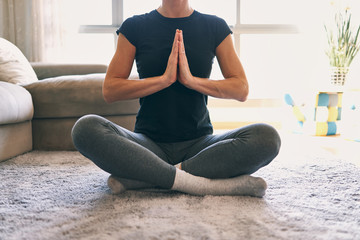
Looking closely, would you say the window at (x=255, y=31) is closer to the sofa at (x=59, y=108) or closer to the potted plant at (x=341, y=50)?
the potted plant at (x=341, y=50)

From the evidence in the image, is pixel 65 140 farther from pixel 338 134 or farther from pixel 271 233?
pixel 338 134

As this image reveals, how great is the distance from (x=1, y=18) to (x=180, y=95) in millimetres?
3010

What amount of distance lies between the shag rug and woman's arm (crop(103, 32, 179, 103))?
15.0 inches

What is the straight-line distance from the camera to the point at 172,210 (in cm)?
111

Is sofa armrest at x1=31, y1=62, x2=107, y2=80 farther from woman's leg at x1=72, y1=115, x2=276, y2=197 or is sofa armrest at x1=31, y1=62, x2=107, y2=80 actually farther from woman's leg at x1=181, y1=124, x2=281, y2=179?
woman's leg at x1=181, y1=124, x2=281, y2=179

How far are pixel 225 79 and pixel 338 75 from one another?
2554mm

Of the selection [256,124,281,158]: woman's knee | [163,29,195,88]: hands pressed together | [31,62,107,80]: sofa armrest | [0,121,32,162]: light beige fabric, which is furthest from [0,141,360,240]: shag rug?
[31,62,107,80]: sofa armrest

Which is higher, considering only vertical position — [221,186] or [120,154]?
[120,154]

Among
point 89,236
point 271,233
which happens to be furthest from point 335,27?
point 89,236

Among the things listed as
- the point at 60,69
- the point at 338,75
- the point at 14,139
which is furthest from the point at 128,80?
the point at 338,75

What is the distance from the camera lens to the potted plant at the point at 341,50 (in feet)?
11.5

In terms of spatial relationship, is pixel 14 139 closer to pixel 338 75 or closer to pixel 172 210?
pixel 172 210

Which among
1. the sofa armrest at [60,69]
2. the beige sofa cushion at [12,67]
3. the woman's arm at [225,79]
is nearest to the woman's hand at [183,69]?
the woman's arm at [225,79]

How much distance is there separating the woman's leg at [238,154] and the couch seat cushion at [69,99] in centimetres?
122
